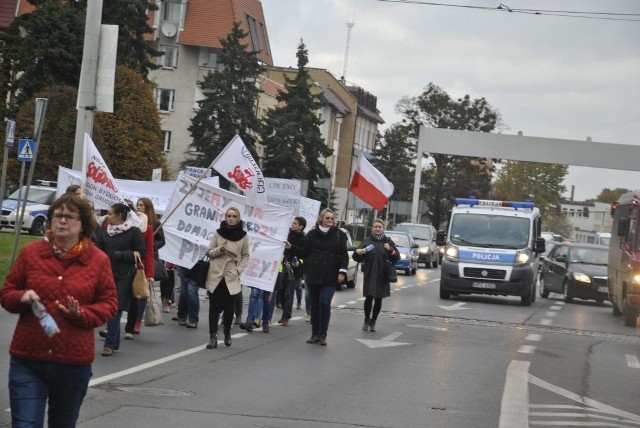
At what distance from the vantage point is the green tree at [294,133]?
224ft

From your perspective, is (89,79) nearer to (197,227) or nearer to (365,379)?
(197,227)

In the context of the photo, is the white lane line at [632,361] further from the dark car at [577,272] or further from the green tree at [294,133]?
the green tree at [294,133]

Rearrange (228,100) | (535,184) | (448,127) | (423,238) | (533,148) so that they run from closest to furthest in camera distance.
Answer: (423,238), (533,148), (228,100), (448,127), (535,184)

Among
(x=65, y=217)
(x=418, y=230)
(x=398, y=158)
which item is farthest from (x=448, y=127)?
(x=65, y=217)

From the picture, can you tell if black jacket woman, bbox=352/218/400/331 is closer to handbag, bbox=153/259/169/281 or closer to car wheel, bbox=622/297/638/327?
handbag, bbox=153/259/169/281

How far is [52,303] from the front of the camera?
6133mm

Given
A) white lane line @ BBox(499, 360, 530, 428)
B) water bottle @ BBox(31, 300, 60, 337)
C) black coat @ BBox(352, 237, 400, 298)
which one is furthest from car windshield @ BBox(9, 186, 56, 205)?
water bottle @ BBox(31, 300, 60, 337)

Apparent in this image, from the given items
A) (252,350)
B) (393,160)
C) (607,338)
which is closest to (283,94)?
(393,160)

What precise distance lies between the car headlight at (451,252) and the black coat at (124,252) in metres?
16.9

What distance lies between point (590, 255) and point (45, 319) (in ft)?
96.8

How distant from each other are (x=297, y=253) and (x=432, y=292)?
14.9 m

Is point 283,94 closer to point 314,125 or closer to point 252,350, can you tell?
point 314,125

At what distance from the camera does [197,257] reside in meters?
18.2

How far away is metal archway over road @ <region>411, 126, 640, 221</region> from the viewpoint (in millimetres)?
63125
